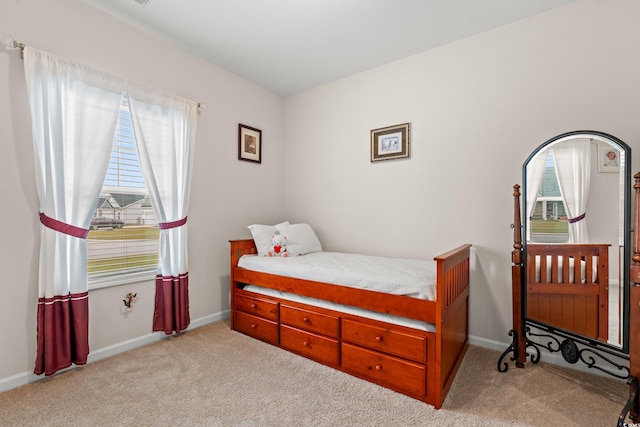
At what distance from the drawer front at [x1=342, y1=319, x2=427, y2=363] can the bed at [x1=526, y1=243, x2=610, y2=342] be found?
0.98 meters

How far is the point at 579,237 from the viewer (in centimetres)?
190

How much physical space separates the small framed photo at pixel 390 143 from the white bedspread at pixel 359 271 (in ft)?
3.40

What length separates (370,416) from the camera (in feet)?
5.27

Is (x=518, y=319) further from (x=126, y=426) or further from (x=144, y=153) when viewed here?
(x=144, y=153)

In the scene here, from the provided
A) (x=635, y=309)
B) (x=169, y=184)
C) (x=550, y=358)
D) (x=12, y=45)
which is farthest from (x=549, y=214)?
(x=12, y=45)

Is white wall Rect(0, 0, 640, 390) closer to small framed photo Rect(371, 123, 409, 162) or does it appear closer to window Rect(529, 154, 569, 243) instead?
small framed photo Rect(371, 123, 409, 162)

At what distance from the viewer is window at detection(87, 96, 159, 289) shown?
227 centimetres

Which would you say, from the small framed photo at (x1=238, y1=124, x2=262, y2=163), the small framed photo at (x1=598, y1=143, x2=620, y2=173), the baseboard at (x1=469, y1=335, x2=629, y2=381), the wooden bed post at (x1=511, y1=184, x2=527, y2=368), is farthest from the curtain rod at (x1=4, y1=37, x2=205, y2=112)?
the baseboard at (x1=469, y1=335, x2=629, y2=381)

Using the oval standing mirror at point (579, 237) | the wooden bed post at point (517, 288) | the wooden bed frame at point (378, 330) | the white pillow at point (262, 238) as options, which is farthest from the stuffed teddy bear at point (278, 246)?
the oval standing mirror at point (579, 237)

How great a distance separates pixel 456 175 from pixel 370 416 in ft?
6.48

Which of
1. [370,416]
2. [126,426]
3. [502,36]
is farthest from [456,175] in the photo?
[126,426]

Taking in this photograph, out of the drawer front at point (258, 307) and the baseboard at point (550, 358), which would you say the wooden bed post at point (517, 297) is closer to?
the baseboard at point (550, 358)

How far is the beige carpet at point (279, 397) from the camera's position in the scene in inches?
62.2

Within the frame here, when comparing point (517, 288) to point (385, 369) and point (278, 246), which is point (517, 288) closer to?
point (385, 369)
